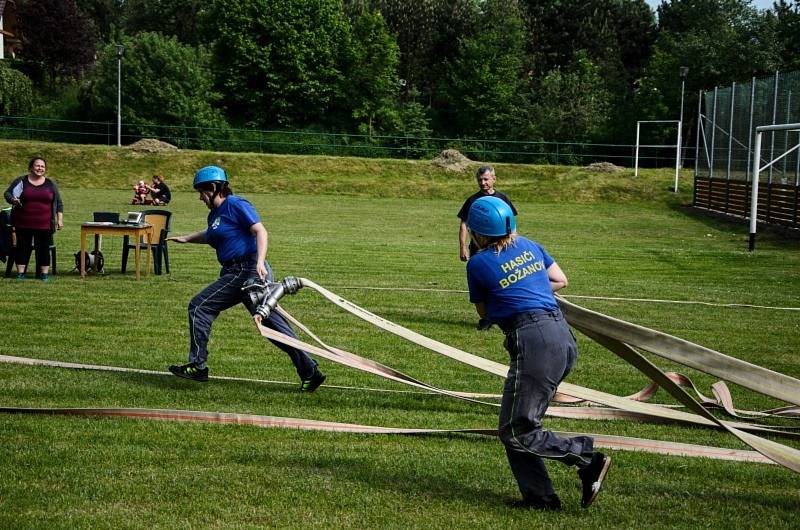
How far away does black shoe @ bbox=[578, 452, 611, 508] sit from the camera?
19.4 ft

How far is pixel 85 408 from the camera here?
8250 mm

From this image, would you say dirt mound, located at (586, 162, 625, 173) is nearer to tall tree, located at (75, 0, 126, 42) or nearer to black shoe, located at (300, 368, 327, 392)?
black shoe, located at (300, 368, 327, 392)

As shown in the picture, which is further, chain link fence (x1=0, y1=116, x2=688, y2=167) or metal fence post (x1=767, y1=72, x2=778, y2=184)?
chain link fence (x1=0, y1=116, x2=688, y2=167)

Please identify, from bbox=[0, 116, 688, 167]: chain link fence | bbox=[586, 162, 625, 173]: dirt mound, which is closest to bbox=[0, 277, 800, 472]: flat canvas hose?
bbox=[586, 162, 625, 173]: dirt mound

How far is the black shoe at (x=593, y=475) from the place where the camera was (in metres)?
5.90

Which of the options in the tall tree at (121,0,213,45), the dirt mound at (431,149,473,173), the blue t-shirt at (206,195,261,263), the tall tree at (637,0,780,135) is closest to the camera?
the blue t-shirt at (206,195,261,263)

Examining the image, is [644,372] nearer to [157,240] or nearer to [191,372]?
[191,372]

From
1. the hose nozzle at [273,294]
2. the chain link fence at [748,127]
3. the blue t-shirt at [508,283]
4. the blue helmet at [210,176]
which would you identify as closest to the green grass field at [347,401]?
the hose nozzle at [273,294]

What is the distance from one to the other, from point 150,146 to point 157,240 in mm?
36881

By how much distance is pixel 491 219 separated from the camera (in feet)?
19.6

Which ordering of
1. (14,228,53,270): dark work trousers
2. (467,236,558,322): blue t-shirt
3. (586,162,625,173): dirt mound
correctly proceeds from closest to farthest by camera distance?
(467,236,558,322): blue t-shirt
(14,228,53,270): dark work trousers
(586,162,625,173): dirt mound

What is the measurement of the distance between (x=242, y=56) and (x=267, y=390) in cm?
6566

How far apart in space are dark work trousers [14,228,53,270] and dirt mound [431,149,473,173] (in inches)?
1521

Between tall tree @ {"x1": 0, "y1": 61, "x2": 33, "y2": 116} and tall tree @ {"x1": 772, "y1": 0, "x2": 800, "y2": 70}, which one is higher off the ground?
tall tree @ {"x1": 772, "y1": 0, "x2": 800, "y2": 70}
